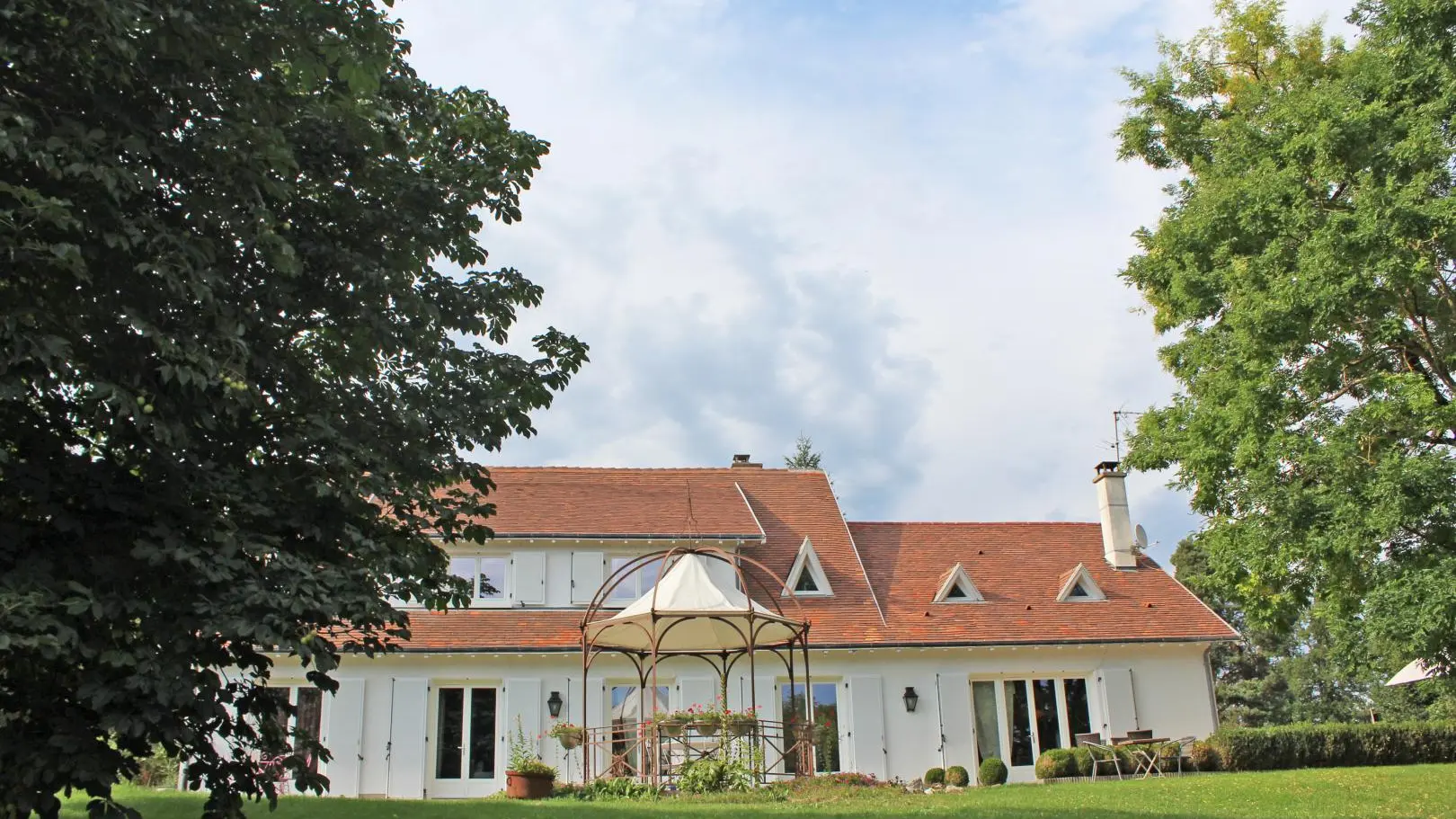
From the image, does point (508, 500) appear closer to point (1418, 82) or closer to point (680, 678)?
point (680, 678)

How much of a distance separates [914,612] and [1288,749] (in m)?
7.39

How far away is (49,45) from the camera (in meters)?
7.36

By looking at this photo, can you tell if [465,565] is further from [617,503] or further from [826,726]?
[826,726]

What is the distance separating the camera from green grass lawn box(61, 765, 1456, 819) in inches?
494

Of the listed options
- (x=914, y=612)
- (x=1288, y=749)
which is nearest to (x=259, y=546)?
(x=914, y=612)

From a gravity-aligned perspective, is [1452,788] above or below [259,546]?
below

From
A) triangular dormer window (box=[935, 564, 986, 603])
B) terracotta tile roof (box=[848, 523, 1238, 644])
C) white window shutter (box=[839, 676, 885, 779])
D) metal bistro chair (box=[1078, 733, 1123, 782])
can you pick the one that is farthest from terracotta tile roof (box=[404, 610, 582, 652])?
metal bistro chair (box=[1078, 733, 1123, 782])

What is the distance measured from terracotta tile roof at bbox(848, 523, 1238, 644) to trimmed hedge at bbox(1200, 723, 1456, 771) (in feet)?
7.82

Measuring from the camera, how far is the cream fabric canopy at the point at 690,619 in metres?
16.2

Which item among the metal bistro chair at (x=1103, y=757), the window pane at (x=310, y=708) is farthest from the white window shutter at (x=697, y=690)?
the metal bistro chair at (x=1103, y=757)

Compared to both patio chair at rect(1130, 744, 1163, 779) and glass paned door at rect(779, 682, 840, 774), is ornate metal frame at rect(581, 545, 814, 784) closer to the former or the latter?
glass paned door at rect(779, 682, 840, 774)

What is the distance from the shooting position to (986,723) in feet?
73.0

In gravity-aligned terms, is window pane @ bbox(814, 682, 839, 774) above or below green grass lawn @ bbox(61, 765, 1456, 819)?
above

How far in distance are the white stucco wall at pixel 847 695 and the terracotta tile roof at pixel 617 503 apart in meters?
2.85
